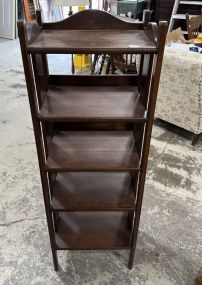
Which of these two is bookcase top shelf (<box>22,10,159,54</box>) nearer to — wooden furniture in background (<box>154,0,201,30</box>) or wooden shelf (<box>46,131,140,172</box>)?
wooden shelf (<box>46,131,140,172</box>)

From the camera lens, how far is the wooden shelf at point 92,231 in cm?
133

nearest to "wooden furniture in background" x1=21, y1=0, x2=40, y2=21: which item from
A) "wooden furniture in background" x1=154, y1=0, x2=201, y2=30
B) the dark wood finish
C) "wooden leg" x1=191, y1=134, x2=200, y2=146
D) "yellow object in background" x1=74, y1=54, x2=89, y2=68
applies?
the dark wood finish

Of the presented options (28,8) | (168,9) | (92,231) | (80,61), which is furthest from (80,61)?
(92,231)

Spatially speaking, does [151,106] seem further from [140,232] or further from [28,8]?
[28,8]

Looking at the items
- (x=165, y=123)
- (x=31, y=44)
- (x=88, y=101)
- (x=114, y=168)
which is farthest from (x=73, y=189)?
(x=165, y=123)

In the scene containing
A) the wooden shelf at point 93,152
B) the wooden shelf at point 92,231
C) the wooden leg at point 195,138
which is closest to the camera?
the wooden shelf at point 93,152

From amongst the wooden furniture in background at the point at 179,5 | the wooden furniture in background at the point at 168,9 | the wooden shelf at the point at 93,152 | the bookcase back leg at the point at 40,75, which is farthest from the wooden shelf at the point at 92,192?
the wooden furniture in background at the point at 168,9

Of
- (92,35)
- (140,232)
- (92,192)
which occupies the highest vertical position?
(92,35)

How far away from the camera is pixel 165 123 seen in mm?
2748

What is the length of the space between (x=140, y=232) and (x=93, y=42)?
1188 millimetres

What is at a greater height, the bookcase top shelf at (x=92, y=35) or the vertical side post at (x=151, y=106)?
the bookcase top shelf at (x=92, y=35)

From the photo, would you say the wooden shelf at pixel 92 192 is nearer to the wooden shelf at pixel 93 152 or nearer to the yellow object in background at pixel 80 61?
the wooden shelf at pixel 93 152

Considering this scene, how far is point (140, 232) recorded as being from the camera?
5.34ft

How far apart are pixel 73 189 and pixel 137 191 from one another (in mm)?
297
